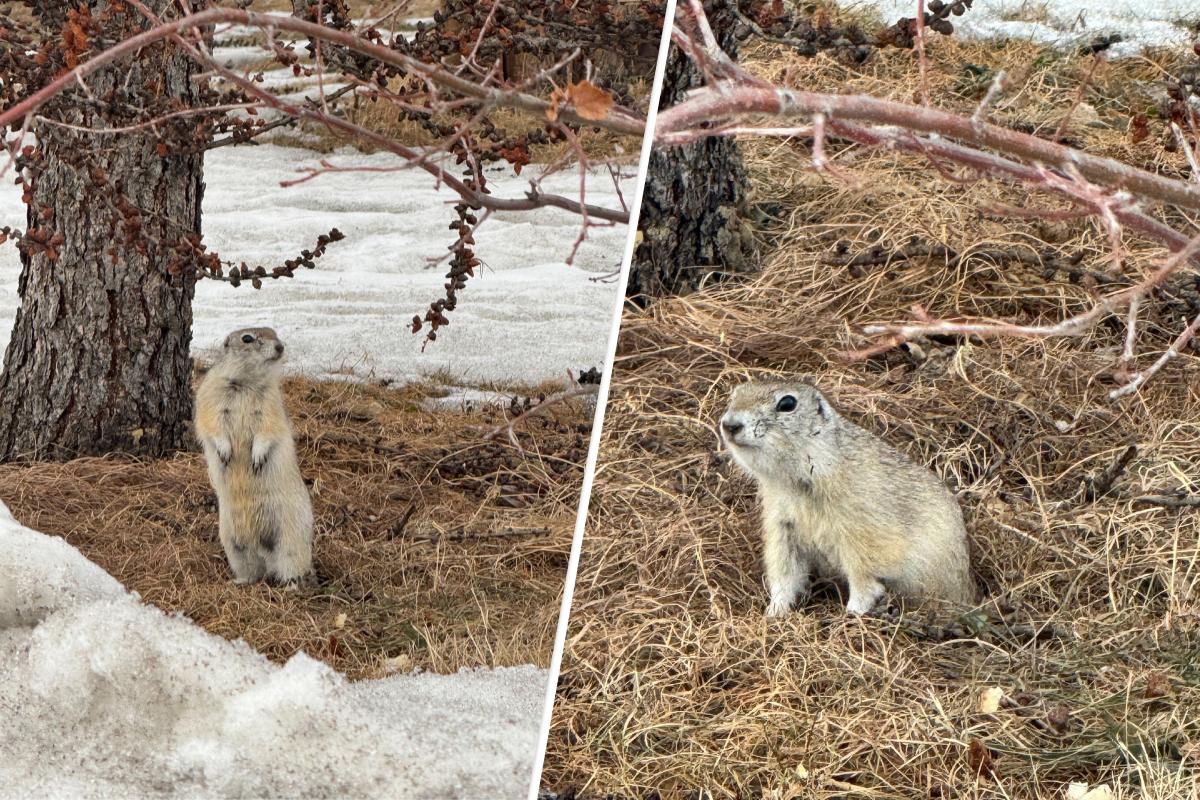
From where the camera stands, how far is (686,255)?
1.40 m

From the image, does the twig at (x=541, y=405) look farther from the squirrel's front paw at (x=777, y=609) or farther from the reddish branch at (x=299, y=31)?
the reddish branch at (x=299, y=31)

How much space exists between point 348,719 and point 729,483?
47 centimetres

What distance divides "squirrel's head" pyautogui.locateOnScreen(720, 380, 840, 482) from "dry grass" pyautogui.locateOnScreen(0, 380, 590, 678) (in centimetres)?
40

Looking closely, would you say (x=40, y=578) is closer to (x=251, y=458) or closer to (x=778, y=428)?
(x=251, y=458)

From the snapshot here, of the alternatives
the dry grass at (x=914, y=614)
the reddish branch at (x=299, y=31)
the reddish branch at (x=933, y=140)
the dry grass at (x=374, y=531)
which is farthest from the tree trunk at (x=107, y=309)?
the reddish branch at (x=933, y=140)

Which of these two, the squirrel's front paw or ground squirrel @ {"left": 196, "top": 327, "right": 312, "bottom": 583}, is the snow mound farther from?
the squirrel's front paw

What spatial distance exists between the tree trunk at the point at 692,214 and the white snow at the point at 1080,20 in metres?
0.48

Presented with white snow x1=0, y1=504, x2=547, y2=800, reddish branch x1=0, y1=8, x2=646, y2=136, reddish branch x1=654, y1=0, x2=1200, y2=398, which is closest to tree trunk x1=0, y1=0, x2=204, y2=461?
white snow x1=0, y1=504, x2=547, y2=800

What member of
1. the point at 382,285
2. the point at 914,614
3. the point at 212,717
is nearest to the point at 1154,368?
the point at 914,614

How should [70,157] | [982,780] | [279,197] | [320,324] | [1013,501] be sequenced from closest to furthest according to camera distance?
[982,780] < [1013,501] < [70,157] < [320,324] < [279,197]

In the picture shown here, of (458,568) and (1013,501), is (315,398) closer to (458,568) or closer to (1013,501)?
(458,568)

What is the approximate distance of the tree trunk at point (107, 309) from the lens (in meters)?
1.88

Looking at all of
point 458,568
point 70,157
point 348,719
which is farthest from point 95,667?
point 70,157

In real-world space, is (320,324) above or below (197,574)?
Answer: above
